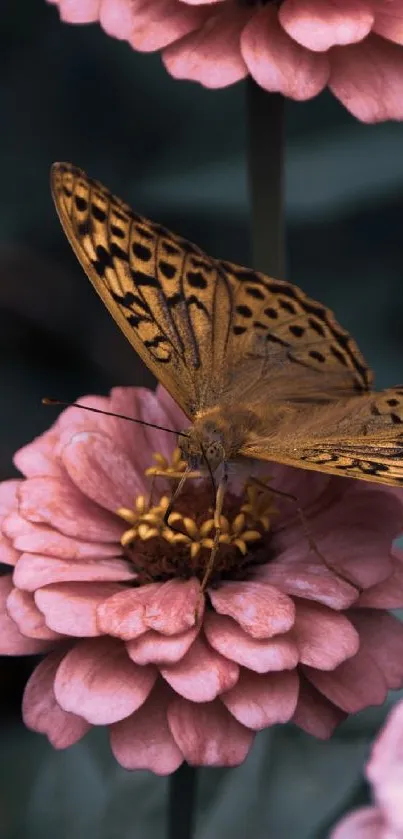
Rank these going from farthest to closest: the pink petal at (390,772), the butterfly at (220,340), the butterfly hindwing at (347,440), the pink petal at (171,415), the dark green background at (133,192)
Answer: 1. the dark green background at (133,192)
2. the pink petal at (171,415)
3. the butterfly at (220,340)
4. the butterfly hindwing at (347,440)
5. the pink petal at (390,772)

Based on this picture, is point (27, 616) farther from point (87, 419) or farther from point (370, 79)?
point (370, 79)

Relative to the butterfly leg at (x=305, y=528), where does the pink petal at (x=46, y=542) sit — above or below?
below

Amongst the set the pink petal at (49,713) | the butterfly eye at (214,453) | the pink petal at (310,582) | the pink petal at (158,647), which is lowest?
the pink petal at (49,713)

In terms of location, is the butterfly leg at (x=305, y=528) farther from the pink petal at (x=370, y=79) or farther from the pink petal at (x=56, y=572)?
the pink petal at (x=370, y=79)

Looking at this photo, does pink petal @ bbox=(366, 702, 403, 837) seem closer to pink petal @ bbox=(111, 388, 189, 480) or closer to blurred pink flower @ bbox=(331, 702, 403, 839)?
blurred pink flower @ bbox=(331, 702, 403, 839)

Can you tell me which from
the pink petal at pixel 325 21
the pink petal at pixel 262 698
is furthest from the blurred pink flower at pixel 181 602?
the pink petal at pixel 325 21

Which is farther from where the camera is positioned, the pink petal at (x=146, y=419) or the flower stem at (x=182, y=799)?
the pink petal at (x=146, y=419)
